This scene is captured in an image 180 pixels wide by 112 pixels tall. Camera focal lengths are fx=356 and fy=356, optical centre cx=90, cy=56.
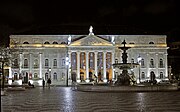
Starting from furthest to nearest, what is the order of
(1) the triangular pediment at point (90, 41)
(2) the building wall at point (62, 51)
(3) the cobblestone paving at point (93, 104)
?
(2) the building wall at point (62, 51)
(1) the triangular pediment at point (90, 41)
(3) the cobblestone paving at point (93, 104)

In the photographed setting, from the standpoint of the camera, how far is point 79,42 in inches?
3681

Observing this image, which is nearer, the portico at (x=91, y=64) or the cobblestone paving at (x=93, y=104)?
the cobblestone paving at (x=93, y=104)

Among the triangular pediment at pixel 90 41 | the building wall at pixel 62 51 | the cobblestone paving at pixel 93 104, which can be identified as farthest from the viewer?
the building wall at pixel 62 51

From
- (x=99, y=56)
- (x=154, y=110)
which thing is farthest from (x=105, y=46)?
(x=154, y=110)

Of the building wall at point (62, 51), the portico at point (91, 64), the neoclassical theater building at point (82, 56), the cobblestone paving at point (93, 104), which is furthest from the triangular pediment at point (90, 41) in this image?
the cobblestone paving at point (93, 104)

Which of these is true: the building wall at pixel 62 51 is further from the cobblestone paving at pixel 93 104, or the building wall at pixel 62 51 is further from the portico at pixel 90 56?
the cobblestone paving at pixel 93 104

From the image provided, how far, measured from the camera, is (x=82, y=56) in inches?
3735

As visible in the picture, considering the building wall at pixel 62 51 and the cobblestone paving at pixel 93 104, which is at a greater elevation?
the building wall at pixel 62 51

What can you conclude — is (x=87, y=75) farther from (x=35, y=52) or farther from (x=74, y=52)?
(x=35, y=52)

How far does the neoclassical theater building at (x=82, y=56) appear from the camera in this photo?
93250 mm

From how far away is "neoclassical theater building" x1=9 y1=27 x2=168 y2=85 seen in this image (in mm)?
93250

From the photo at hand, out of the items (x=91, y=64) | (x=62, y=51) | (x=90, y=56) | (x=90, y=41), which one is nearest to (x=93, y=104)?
(x=90, y=41)

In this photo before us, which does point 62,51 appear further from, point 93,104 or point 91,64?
point 93,104

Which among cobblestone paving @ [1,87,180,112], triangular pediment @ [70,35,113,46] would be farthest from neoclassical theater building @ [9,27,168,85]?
cobblestone paving @ [1,87,180,112]
